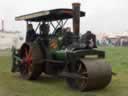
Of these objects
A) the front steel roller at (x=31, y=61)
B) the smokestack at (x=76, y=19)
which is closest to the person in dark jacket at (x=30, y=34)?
the front steel roller at (x=31, y=61)

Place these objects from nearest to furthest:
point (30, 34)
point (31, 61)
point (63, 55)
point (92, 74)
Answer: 1. point (92, 74)
2. point (63, 55)
3. point (31, 61)
4. point (30, 34)

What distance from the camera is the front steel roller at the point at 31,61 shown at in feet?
35.2

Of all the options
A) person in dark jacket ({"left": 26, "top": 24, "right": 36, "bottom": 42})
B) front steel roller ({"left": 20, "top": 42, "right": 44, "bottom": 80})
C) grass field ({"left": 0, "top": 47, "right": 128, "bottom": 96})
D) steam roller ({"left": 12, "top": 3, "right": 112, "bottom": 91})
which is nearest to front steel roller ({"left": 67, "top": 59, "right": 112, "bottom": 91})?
steam roller ({"left": 12, "top": 3, "right": 112, "bottom": 91})

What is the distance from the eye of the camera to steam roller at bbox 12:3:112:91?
899cm

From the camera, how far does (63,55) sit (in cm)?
973

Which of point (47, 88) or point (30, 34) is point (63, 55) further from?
point (30, 34)

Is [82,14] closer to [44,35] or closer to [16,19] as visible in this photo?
[44,35]

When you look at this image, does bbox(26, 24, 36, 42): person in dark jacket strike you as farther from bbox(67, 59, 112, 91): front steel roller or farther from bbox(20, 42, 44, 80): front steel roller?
bbox(67, 59, 112, 91): front steel roller

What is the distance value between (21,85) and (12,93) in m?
1.38

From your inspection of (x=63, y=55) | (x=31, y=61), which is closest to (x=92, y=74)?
(x=63, y=55)

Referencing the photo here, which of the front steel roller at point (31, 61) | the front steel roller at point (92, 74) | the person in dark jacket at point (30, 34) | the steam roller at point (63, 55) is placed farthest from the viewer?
the person in dark jacket at point (30, 34)

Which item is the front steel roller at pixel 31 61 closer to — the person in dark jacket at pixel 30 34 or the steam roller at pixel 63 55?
the steam roller at pixel 63 55

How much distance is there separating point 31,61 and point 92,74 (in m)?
2.74

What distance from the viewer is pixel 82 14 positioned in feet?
36.2
